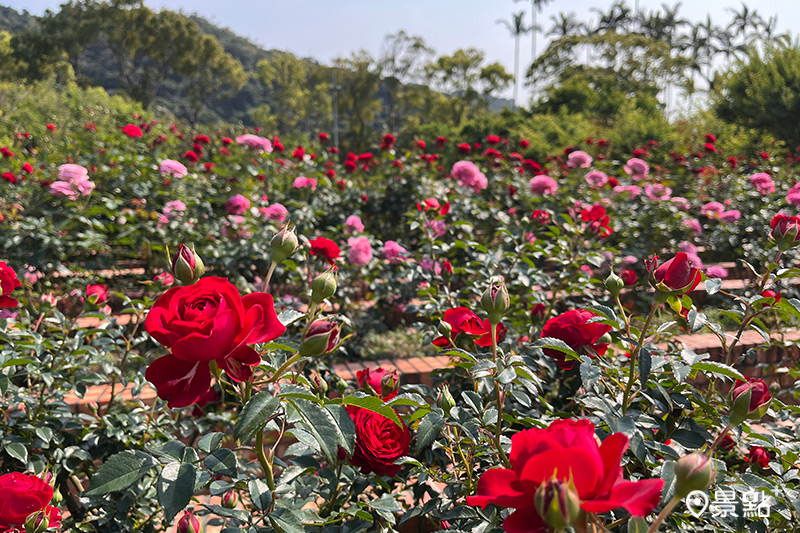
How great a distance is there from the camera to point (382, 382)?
89cm

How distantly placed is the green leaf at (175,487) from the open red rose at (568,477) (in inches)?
11.8

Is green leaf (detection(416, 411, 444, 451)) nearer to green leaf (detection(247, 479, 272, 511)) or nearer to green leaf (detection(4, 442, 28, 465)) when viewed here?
green leaf (detection(247, 479, 272, 511))

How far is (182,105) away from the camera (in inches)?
1601

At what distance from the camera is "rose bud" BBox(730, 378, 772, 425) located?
0.56 meters

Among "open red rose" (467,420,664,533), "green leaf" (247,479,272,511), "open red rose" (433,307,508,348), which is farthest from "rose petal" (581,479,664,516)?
"open red rose" (433,307,508,348)

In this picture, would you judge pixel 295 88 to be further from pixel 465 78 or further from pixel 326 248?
pixel 326 248

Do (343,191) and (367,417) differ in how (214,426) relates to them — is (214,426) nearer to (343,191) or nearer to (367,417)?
(367,417)

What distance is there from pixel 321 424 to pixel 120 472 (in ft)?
0.79

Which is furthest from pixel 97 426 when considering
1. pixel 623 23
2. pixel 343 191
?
pixel 623 23

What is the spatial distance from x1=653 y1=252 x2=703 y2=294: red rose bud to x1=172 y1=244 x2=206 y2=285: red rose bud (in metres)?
0.63

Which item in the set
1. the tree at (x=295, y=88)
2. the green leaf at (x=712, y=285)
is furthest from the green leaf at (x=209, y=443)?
the tree at (x=295, y=88)

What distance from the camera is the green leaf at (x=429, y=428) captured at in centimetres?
64

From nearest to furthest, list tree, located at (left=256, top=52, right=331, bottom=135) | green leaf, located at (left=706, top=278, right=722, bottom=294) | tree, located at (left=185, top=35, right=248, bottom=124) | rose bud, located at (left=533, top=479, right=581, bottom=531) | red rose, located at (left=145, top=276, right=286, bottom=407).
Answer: rose bud, located at (left=533, top=479, right=581, bottom=531) < red rose, located at (left=145, top=276, right=286, bottom=407) < green leaf, located at (left=706, top=278, right=722, bottom=294) < tree, located at (left=185, top=35, right=248, bottom=124) < tree, located at (left=256, top=52, right=331, bottom=135)

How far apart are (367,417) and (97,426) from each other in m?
0.85
